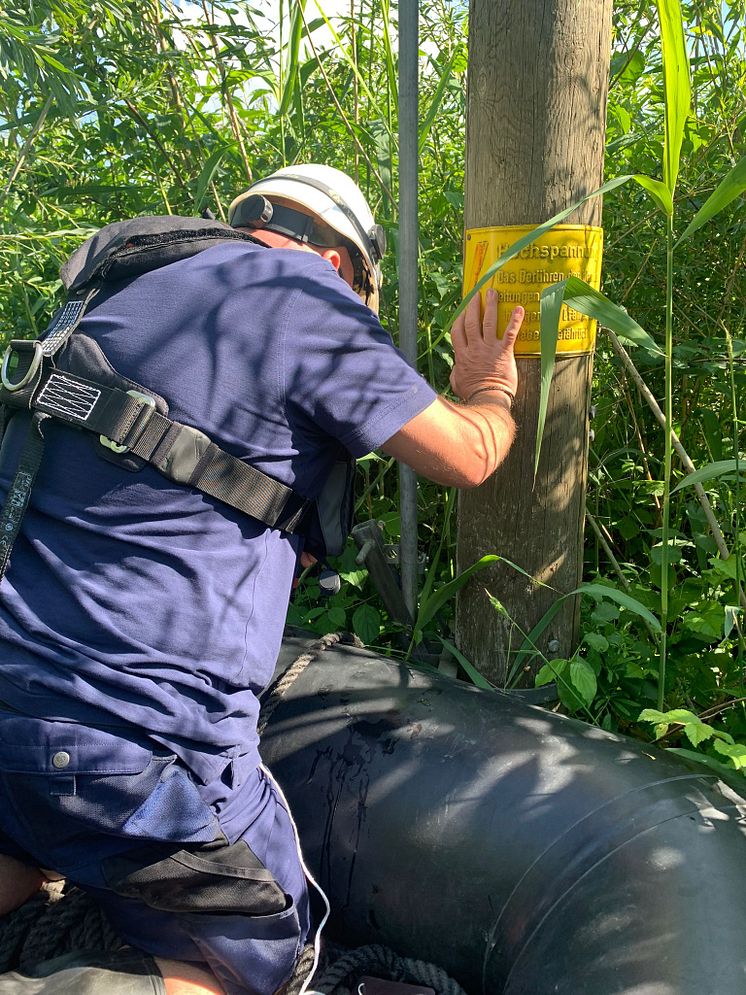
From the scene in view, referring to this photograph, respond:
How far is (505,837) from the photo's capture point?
1531 mm

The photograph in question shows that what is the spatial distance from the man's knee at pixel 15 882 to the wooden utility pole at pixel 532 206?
110 centimetres

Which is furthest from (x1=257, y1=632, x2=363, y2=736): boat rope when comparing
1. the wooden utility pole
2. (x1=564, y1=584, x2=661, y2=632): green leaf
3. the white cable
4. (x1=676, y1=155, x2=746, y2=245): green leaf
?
(x1=676, y1=155, x2=746, y2=245): green leaf

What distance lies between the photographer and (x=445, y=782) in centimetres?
163

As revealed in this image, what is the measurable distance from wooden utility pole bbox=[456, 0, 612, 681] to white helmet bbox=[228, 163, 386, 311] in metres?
0.25

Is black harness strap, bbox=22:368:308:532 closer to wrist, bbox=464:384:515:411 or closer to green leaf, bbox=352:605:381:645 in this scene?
wrist, bbox=464:384:515:411

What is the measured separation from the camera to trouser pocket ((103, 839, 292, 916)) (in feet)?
4.67

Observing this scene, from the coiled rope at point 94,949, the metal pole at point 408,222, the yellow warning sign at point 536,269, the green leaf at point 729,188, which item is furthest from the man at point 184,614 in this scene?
the green leaf at point 729,188

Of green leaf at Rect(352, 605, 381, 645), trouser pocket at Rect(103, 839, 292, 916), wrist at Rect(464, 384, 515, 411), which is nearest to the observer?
trouser pocket at Rect(103, 839, 292, 916)

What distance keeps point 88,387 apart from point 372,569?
38.4 inches

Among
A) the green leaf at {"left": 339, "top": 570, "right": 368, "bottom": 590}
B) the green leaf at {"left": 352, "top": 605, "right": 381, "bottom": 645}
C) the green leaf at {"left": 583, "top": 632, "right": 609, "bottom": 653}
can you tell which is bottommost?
the green leaf at {"left": 352, "top": 605, "right": 381, "bottom": 645}

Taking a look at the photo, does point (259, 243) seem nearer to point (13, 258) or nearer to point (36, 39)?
point (36, 39)

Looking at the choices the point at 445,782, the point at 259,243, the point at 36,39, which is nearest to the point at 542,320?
the point at 259,243

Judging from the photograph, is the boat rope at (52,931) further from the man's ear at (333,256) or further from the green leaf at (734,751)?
the man's ear at (333,256)

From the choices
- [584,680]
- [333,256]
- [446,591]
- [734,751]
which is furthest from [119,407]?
[734,751]
